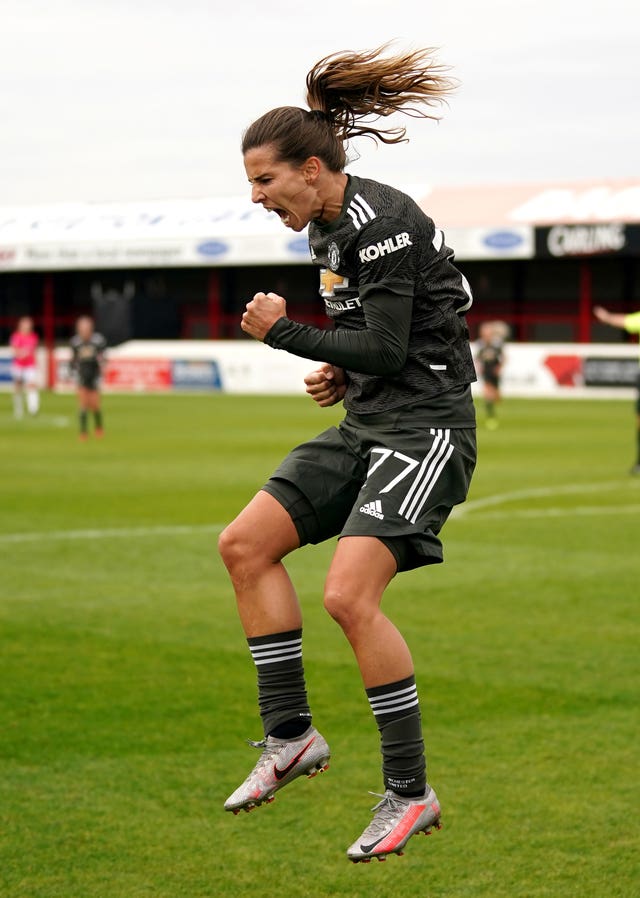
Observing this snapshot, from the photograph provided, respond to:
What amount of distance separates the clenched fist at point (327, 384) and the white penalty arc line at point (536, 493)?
36.3 feet

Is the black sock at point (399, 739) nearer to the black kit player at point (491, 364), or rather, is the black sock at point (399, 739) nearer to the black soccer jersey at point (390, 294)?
the black soccer jersey at point (390, 294)

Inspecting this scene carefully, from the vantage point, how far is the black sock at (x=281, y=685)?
215 inches

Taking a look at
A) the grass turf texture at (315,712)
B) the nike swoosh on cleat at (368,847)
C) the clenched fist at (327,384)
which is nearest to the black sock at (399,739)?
the nike swoosh on cleat at (368,847)

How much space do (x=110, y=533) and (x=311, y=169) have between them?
33.9ft

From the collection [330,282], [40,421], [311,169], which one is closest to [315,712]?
[330,282]

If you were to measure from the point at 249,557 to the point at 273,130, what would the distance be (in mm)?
1491

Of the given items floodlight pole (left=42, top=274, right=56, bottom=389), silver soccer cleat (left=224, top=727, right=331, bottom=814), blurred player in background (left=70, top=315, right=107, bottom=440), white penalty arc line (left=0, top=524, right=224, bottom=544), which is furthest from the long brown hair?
floodlight pole (left=42, top=274, right=56, bottom=389)

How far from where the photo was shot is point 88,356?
1185 inches

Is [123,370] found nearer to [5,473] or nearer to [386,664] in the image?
[5,473]

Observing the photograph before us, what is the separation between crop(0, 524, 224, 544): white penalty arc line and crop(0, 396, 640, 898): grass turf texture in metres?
0.05

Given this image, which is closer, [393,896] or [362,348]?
[362,348]

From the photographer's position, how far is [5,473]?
21.8 metres

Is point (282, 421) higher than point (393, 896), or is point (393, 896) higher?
point (393, 896)

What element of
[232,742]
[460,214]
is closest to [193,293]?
[460,214]
